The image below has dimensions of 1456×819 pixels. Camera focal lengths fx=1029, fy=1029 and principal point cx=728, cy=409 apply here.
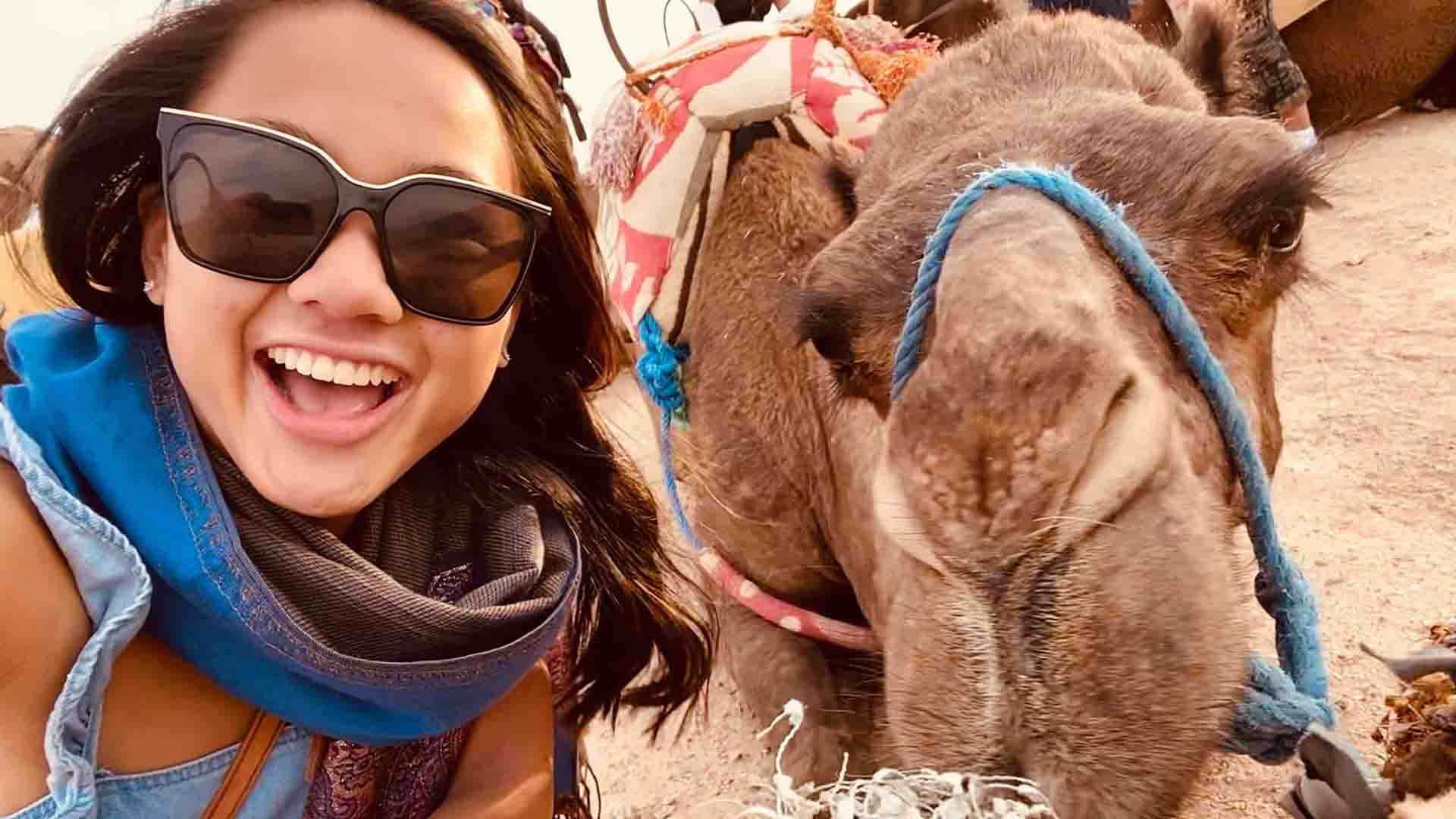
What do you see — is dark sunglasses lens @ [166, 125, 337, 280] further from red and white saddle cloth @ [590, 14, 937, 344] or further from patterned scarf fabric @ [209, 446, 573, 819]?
red and white saddle cloth @ [590, 14, 937, 344]

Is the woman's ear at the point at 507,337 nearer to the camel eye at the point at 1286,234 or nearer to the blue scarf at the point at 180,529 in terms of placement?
the blue scarf at the point at 180,529

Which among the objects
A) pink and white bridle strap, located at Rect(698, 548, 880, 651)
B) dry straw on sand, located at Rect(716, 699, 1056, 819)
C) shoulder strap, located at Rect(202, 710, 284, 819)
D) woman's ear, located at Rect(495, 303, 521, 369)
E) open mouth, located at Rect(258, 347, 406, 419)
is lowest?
pink and white bridle strap, located at Rect(698, 548, 880, 651)

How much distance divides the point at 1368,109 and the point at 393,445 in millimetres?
8345

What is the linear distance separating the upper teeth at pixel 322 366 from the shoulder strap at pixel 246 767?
18.3 inches

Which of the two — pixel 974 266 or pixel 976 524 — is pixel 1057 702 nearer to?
pixel 976 524

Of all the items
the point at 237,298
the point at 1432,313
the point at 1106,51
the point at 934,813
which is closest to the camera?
the point at 934,813

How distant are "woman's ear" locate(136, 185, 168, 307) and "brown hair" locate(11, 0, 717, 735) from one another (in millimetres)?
20

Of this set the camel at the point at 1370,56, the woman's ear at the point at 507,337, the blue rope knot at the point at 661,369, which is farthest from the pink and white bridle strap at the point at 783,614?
the camel at the point at 1370,56

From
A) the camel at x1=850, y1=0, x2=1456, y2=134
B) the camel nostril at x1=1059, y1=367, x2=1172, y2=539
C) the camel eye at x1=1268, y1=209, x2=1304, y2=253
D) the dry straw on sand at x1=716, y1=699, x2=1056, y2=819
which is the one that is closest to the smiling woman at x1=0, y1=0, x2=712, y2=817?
the dry straw on sand at x1=716, y1=699, x2=1056, y2=819

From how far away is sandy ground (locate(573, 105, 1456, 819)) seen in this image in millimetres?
2650

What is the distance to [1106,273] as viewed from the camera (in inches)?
51.7

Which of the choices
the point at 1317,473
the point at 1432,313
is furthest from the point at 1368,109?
the point at 1317,473

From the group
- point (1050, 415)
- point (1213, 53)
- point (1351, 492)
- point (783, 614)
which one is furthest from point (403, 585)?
point (1351, 492)

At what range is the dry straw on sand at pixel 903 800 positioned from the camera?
89 centimetres
